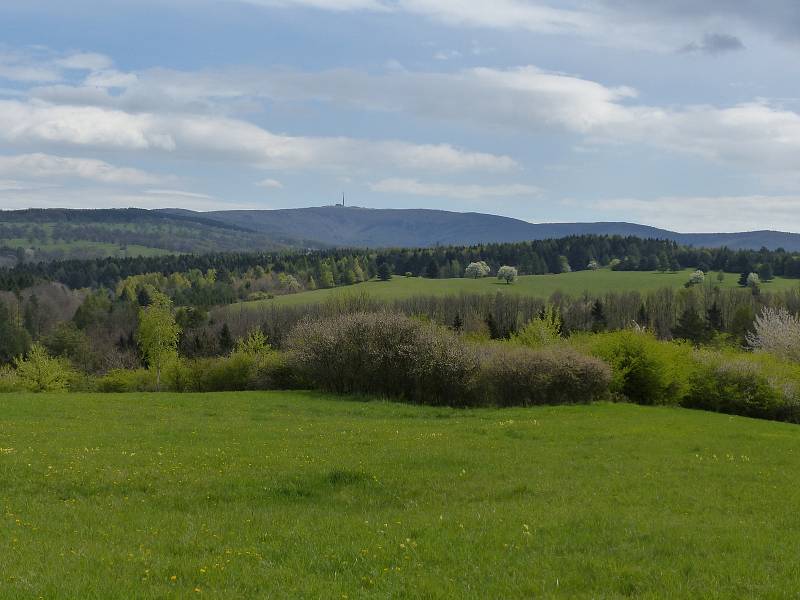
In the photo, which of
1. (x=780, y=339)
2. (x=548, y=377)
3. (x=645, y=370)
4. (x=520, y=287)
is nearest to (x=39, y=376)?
(x=548, y=377)

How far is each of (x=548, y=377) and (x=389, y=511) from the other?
104 ft

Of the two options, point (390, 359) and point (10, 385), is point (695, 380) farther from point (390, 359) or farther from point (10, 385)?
point (10, 385)

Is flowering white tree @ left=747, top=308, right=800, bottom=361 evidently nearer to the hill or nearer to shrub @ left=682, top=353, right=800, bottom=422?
shrub @ left=682, top=353, right=800, bottom=422

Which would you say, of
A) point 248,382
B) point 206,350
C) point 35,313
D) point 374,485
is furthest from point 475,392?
point 35,313

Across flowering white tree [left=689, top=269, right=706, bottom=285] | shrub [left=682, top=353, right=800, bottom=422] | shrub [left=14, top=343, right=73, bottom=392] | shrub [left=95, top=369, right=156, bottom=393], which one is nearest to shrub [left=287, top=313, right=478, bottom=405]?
shrub [left=682, top=353, right=800, bottom=422]

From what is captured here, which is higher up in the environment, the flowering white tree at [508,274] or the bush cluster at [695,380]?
the flowering white tree at [508,274]

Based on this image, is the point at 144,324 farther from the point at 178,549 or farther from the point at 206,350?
the point at 178,549

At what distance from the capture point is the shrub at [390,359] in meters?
47.2

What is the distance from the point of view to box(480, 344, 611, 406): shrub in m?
44.4

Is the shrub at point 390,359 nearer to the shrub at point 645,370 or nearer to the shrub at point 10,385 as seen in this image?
the shrub at point 645,370

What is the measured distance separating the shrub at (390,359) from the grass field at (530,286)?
110522 millimetres

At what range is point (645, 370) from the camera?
161 ft

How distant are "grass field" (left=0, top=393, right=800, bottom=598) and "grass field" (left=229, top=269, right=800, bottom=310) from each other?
137484 mm

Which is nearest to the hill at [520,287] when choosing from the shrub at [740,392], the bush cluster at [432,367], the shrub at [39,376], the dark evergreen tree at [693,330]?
the dark evergreen tree at [693,330]
